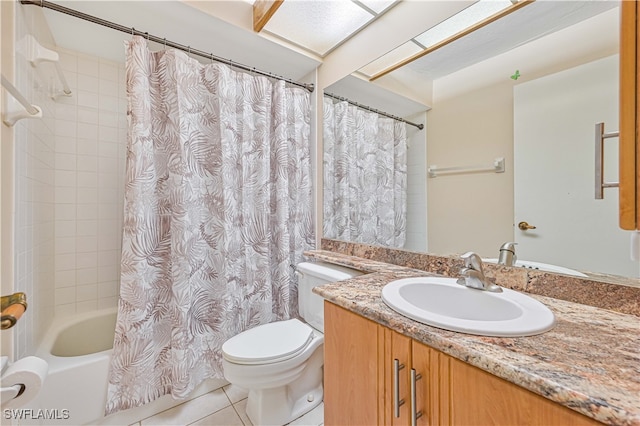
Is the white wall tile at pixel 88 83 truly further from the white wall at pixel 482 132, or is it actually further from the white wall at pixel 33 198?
the white wall at pixel 482 132

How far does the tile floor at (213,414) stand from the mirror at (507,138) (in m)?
1.10

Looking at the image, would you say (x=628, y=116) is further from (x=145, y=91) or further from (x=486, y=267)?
(x=145, y=91)

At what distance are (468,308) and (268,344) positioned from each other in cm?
94

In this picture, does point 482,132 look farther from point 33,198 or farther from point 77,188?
point 77,188

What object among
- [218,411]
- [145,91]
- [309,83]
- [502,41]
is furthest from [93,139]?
[502,41]

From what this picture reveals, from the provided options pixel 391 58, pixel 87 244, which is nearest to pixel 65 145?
pixel 87 244

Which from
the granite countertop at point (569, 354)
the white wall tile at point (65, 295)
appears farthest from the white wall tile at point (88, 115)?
the granite countertop at point (569, 354)

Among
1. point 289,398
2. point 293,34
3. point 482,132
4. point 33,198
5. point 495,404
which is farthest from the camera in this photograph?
point 293,34

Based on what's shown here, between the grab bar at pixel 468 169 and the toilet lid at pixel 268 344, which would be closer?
the grab bar at pixel 468 169

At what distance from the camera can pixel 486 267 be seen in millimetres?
1037

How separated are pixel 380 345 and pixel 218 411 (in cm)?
124

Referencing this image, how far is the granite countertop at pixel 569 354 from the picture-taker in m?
0.40

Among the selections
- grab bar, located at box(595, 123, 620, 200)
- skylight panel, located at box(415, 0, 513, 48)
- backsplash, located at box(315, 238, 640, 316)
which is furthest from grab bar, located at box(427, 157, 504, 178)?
skylight panel, located at box(415, 0, 513, 48)

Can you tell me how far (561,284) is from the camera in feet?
2.84
